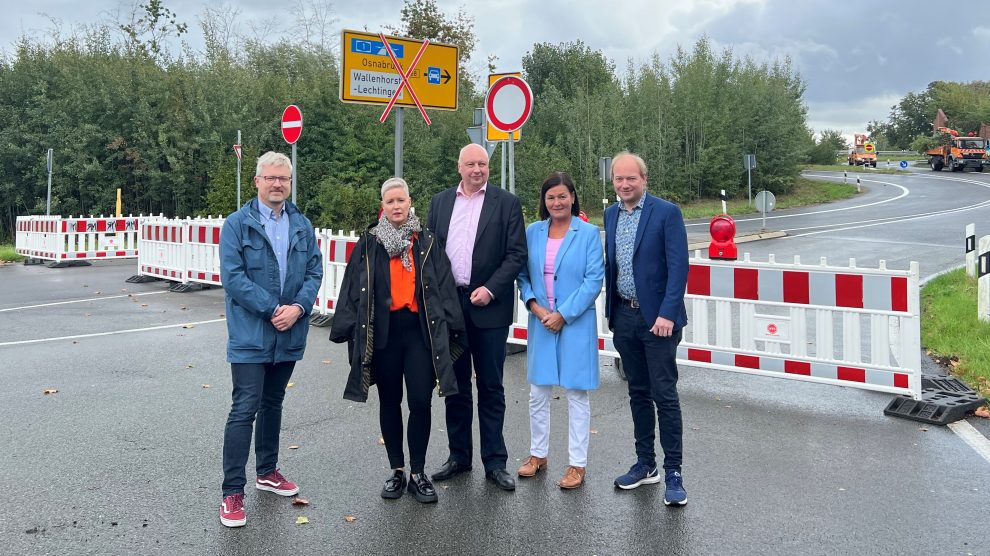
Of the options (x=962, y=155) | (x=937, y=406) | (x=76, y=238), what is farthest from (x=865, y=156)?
(x=937, y=406)

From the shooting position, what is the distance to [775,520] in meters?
4.47

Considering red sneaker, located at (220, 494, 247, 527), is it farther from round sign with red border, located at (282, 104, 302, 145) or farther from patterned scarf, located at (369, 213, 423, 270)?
round sign with red border, located at (282, 104, 302, 145)

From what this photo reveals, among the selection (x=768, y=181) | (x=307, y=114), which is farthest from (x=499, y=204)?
(x=768, y=181)

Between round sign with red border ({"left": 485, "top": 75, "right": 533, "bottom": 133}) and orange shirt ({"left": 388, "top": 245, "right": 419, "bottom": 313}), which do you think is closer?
orange shirt ({"left": 388, "top": 245, "right": 419, "bottom": 313})

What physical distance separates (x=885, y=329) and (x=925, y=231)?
22356mm

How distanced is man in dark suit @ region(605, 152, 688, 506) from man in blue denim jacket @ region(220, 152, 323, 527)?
1.85 meters

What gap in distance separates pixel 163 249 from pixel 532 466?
13.0m

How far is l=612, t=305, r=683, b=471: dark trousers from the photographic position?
4.93 metres

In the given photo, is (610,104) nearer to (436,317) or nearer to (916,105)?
(436,317)

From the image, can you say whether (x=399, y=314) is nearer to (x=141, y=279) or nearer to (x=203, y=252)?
(x=203, y=252)

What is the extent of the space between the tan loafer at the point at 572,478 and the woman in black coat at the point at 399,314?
78cm

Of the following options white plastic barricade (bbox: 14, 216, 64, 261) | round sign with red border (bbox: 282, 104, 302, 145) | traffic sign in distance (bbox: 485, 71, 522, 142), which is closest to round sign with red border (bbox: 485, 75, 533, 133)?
traffic sign in distance (bbox: 485, 71, 522, 142)

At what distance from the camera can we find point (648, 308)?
492cm

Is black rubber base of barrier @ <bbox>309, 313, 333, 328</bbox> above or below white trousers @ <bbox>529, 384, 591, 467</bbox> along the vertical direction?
above
